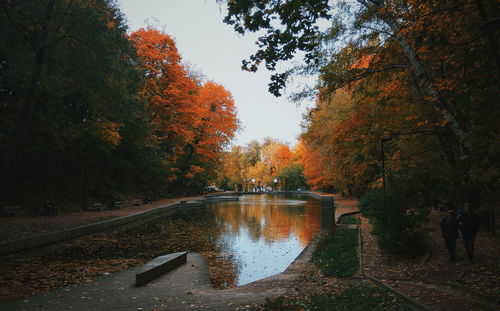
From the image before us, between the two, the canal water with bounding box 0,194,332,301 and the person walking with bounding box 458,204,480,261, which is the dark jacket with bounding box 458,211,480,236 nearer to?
the person walking with bounding box 458,204,480,261

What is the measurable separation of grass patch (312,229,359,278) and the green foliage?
116 cm

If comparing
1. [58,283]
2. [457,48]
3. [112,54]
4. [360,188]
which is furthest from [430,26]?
[360,188]

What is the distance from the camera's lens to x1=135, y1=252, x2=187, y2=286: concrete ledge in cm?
752

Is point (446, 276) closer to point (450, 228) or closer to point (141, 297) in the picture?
point (450, 228)

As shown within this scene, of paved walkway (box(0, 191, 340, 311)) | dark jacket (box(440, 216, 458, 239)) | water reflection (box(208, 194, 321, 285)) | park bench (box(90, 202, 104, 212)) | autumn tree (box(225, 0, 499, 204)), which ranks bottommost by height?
water reflection (box(208, 194, 321, 285))

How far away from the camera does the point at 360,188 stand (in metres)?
30.0

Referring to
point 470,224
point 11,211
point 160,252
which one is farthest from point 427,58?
point 11,211

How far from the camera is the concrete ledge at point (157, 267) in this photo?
7.52 meters

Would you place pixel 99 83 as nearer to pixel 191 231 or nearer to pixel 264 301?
pixel 191 231

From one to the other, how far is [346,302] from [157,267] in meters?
4.76

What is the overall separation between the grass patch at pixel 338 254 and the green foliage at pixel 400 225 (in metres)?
1.16

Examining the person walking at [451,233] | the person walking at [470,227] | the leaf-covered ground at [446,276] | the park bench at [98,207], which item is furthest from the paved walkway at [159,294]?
the park bench at [98,207]

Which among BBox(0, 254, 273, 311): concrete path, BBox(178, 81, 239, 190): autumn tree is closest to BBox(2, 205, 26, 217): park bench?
BBox(0, 254, 273, 311): concrete path

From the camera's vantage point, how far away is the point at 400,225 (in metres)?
8.95
